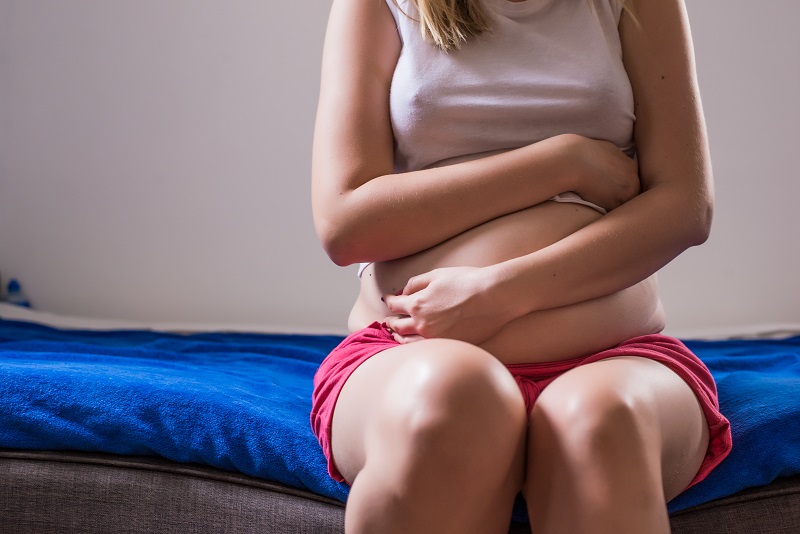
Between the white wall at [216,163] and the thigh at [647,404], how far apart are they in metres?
1.55

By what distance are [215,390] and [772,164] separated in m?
1.89

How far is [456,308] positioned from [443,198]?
0.15 meters

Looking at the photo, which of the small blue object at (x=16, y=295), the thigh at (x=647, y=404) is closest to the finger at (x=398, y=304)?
the thigh at (x=647, y=404)

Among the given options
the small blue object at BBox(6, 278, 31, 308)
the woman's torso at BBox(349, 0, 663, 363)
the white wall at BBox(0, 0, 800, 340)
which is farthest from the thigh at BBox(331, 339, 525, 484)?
the small blue object at BBox(6, 278, 31, 308)

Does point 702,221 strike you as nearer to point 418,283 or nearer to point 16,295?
point 418,283

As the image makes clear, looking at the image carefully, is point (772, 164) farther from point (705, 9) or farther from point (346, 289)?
point (346, 289)

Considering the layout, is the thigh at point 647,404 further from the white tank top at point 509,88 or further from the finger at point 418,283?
the white tank top at point 509,88

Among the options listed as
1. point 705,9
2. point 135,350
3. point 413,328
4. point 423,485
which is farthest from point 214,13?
point 423,485

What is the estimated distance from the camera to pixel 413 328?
0.93 m

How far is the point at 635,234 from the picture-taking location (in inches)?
37.4

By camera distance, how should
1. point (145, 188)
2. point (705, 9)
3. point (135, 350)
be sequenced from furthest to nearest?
1. point (145, 188)
2. point (705, 9)
3. point (135, 350)

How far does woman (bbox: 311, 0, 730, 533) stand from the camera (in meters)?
0.71

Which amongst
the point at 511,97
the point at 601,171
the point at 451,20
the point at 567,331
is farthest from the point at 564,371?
the point at 451,20

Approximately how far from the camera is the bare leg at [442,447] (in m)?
0.70
